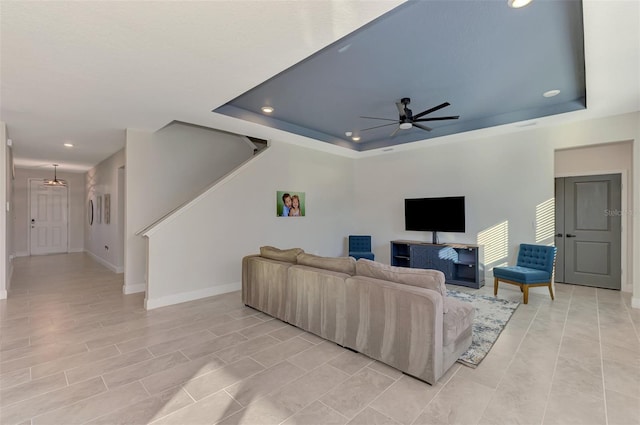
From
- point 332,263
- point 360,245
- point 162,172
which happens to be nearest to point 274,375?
point 332,263

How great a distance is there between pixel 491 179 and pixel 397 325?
423 centimetres

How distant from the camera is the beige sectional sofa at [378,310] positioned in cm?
229

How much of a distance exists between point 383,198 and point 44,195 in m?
10.4

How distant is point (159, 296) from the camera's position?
168 inches

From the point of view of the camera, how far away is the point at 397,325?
244 cm

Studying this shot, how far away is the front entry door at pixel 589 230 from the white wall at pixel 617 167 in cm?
11

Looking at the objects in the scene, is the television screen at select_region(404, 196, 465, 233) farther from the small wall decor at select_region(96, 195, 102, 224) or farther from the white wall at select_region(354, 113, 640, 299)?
the small wall decor at select_region(96, 195, 102, 224)

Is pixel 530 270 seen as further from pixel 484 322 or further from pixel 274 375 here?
pixel 274 375

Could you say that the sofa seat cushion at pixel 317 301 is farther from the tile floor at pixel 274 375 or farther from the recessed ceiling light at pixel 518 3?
the recessed ceiling light at pixel 518 3

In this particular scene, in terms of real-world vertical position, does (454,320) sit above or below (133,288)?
above

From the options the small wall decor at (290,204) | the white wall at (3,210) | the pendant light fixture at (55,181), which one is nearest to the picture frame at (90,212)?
the pendant light fixture at (55,181)

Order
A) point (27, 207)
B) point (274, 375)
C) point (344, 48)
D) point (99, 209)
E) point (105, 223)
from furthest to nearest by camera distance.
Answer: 1. point (27, 207)
2. point (99, 209)
3. point (105, 223)
4. point (344, 48)
5. point (274, 375)

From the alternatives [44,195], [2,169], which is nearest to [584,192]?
[2,169]

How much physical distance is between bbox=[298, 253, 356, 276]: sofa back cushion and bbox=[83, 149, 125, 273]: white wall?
520 centimetres
